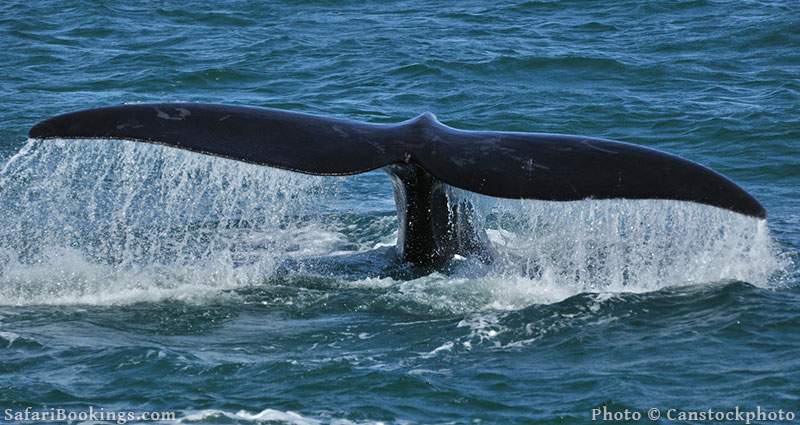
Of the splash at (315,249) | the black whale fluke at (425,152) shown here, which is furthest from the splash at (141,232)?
the black whale fluke at (425,152)

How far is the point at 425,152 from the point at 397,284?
47.8 inches

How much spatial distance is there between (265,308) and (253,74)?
1012 cm

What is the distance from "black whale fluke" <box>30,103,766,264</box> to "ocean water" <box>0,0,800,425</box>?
16cm

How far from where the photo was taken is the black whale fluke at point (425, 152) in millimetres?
8391

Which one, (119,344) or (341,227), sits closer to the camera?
(119,344)

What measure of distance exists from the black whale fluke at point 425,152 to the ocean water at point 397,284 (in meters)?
0.16

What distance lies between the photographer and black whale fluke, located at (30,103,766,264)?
330 inches

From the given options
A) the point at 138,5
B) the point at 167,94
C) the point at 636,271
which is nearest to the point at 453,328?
the point at 636,271

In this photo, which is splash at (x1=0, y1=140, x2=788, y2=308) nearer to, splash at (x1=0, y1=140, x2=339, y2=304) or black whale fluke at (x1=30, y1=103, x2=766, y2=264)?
splash at (x1=0, y1=140, x2=339, y2=304)

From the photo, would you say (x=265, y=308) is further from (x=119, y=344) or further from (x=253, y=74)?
(x=253, y=74)

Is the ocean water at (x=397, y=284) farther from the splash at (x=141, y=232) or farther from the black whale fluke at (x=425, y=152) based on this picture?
the black whale fluke at (x=425, y=152)

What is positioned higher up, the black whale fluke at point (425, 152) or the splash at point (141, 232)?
the black whale fluke at point (425, 152)

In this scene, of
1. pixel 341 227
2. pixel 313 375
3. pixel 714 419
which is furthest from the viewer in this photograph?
pixel 341 227

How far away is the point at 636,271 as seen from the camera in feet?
32.5
